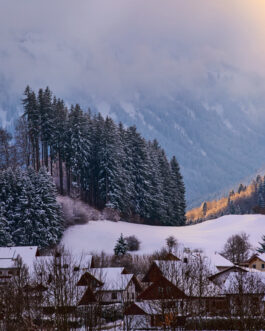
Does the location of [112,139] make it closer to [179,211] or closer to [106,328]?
[179,211]

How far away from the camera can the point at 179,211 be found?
12569 centimetres

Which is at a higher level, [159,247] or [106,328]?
[159,247]

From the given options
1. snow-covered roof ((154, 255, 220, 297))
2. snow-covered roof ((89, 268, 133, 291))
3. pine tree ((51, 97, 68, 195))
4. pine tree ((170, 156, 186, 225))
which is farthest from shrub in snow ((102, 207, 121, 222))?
snow-covered roof ((154, 255, 220, 297))

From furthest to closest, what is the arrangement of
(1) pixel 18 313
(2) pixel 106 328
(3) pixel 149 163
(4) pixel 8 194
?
(3) pixel 149 163, (4) pixel 8 194, (2) pixel 106 328, (1) pixel 18 313

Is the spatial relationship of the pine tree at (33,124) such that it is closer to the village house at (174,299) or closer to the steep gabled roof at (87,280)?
the village house at (174,299)

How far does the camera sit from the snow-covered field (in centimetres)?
9051

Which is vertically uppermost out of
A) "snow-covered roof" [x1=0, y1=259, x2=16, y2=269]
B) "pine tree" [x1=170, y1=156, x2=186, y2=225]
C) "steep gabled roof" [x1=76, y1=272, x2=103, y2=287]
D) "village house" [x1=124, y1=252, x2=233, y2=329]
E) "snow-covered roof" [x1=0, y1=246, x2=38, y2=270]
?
"pine tree" [x1=170, y1=156, x2=186, y2=225]

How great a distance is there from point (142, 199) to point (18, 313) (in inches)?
3253

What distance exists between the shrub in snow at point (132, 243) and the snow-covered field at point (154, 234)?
1.00 m

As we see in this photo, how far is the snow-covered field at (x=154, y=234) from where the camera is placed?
90512mm

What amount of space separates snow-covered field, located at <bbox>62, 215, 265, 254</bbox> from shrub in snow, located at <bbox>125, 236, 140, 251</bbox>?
100cm

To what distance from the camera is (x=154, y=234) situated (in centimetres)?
9988

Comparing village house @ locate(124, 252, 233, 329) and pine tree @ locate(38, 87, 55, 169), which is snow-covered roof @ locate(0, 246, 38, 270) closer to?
village house @ locate(124, 252, 233, 329)

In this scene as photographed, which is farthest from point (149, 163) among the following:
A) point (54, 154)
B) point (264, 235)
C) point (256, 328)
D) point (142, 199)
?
point (256, 328)
